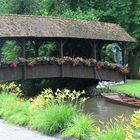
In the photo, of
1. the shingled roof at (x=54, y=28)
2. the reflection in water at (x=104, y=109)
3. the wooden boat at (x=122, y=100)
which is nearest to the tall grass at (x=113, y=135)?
the reflection in water at (x=104, y=109)

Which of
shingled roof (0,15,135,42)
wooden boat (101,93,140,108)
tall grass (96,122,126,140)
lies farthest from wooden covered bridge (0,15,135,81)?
tall grass (96,122,126,140)

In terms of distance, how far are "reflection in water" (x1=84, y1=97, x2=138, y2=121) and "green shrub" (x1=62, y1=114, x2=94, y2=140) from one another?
31.1 feet

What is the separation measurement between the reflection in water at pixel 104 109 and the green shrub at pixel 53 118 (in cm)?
833

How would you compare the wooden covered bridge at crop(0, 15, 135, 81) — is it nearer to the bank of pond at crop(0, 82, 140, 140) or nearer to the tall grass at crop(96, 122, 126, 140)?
the bank of pond at crop(0, 82, 140, 140)

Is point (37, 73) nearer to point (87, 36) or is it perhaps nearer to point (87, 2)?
point (87, 36)

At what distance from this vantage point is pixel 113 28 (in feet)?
122

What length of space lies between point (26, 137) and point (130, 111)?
40.7 ft

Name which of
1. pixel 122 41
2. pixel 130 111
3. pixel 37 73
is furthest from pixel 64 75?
pixel 130 111

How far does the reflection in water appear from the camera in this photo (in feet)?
73.0

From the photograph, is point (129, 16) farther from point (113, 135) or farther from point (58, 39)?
point (113, 135)

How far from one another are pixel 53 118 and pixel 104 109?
13.1 metres

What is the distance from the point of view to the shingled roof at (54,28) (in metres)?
30.2

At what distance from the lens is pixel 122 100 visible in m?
25.9

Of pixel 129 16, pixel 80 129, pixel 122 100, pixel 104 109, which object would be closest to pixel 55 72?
pixel 122 100
